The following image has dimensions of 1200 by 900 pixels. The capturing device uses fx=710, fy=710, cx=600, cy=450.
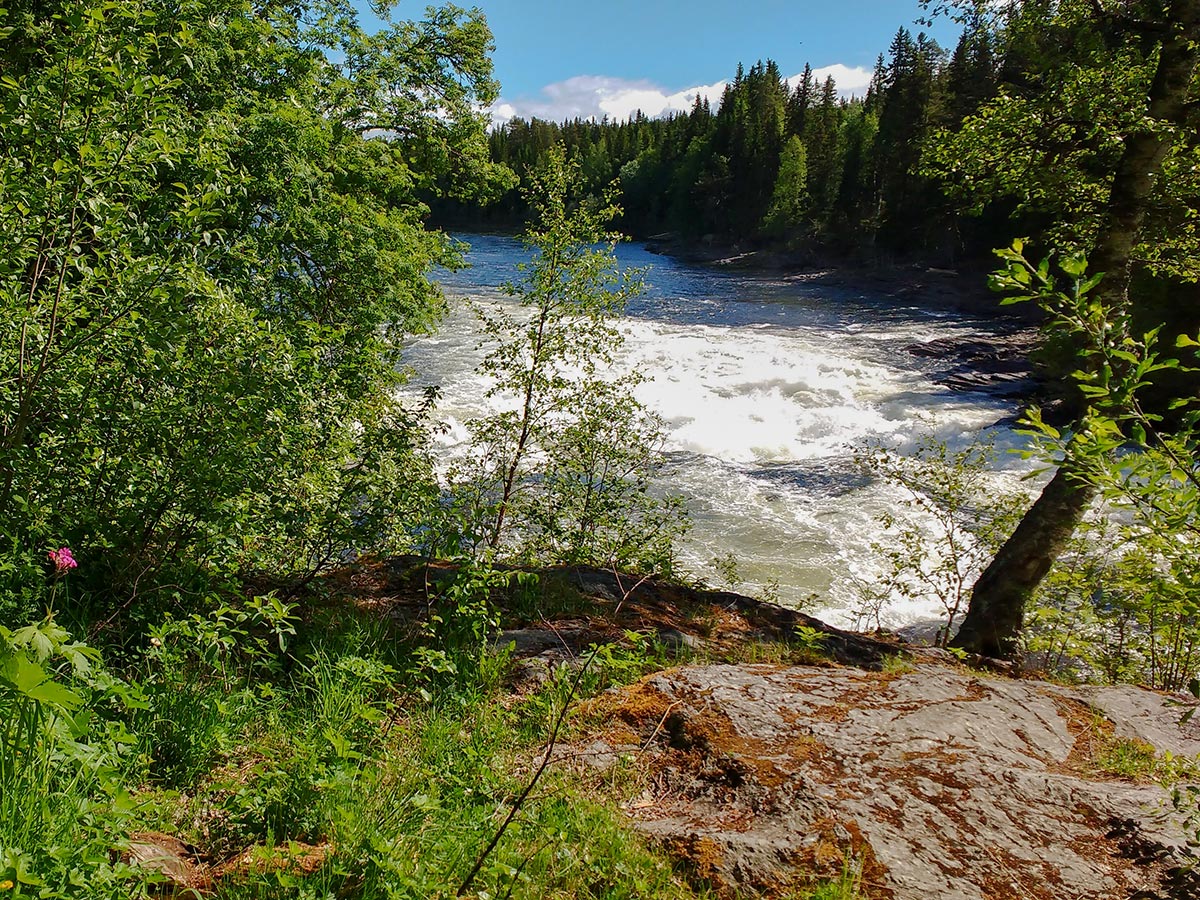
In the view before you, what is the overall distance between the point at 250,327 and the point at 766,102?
276ft

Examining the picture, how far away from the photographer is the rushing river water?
13.0 m

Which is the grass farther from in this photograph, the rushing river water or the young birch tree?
the rushing river water

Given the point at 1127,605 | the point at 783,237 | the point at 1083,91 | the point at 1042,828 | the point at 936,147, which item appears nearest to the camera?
the point at 1042,828

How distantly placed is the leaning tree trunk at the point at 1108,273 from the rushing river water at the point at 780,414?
3918mm

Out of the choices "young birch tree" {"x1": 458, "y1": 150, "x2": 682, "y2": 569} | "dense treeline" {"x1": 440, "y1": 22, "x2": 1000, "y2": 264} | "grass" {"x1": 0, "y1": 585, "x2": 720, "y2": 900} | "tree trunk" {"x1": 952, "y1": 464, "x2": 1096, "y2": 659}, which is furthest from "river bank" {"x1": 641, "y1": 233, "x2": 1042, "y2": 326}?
"grass" {"x1": 0, "y1": 585, "x2": 720, "y2": 900}

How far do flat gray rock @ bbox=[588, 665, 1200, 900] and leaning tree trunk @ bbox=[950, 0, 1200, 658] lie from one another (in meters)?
2.39

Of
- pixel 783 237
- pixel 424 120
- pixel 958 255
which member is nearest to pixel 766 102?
pixel 783 237

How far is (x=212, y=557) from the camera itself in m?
4.02

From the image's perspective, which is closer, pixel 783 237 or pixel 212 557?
pixel 212 557

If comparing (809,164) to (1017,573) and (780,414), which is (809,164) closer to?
(780,414)

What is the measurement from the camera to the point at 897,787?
277 centimetres

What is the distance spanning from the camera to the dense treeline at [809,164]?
1934 inches

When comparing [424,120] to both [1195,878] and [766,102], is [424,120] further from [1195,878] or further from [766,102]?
[766,102]

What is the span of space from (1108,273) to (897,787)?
5.32m
